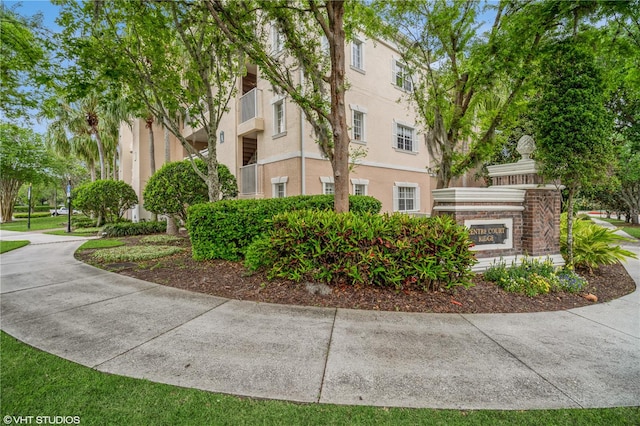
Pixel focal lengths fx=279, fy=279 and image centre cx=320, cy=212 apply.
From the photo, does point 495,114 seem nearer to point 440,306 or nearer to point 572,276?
point 572,276

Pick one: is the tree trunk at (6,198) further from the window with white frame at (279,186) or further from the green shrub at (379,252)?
the green shrub at (379,252)

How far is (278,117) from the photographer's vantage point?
40.5ft

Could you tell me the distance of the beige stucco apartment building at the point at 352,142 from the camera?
11.5m

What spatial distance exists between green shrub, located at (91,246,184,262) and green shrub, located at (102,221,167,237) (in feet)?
17.2

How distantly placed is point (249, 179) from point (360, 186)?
5.31 metres

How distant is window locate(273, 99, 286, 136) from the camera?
39.5 feet

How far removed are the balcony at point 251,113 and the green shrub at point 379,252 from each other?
8819 mm

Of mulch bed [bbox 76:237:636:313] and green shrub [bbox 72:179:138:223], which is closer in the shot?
mulch bed [bbox 76:237:636:313]

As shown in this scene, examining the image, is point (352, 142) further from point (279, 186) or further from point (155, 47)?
point (155, 47)

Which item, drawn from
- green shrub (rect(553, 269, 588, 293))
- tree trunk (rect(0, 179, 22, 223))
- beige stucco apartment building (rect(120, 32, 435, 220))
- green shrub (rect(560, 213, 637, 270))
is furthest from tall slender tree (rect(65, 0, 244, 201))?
tree trunk (rect(0, 179, 22, 223))

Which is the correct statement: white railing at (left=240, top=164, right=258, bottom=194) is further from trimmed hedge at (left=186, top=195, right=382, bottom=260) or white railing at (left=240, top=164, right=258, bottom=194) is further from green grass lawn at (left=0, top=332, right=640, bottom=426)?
green grass lawn at (left=0, top=332, right=640, bottom=426)

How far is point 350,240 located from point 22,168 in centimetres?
3811

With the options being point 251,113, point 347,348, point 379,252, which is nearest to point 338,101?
point 379,252

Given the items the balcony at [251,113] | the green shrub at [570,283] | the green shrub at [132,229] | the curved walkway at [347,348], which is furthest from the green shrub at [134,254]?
the green shrub at [570,283]
